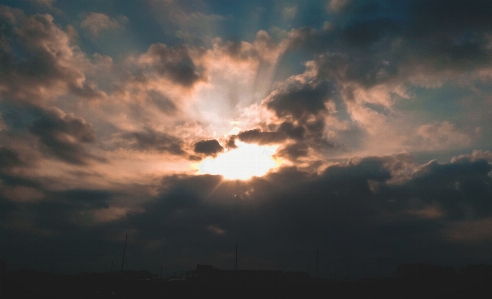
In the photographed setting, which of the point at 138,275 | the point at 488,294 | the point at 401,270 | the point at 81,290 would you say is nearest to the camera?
the point at 488,294

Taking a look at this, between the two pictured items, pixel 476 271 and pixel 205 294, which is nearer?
pixel 205 294

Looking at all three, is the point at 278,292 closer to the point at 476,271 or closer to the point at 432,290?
the point at 432,290

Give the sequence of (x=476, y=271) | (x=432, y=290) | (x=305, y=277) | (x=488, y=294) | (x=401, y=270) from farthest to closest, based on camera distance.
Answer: (x=401, y=270), (x=305, y=277), (x=476, y=271), (x=432, y=290), (x=488, y=294)

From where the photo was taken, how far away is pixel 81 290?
59844 mm

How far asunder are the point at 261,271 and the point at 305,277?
12.0m

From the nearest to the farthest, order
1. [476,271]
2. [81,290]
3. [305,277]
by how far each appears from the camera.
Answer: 1. [81,290]
2. [476,271]
3. [305,277]

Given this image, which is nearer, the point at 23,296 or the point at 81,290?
the point at 23,296

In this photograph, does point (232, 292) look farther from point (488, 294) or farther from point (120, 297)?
point (488, 294)

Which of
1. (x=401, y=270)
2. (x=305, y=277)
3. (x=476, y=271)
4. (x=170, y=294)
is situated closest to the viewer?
(x=170, y=294)

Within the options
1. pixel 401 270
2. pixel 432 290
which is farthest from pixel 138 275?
pixel 432 290

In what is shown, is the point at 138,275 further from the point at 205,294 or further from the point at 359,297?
the point at 359,297

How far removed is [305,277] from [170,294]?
34.6 meters

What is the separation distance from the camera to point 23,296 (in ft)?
138

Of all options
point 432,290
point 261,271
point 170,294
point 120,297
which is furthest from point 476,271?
point 120,297
